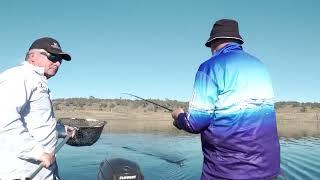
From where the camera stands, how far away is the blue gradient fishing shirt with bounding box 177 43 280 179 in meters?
3.96

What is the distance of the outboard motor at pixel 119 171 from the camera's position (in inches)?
324

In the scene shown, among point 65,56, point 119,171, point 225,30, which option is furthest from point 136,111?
point 225,30

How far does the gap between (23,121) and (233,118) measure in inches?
77.5

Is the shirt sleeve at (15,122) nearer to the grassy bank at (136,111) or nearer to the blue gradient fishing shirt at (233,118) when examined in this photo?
the blue gradient fishing shirt at (233,118)

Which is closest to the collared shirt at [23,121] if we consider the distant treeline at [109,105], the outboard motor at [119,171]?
the outboard motor at [119,171]

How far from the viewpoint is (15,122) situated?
3.92 meters

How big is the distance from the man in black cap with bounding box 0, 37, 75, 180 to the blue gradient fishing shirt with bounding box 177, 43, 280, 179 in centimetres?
140

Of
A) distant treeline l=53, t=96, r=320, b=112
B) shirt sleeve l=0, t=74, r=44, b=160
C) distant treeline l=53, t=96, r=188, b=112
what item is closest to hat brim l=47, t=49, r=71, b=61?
shirt sleeve l=0, t=74, r=44, b=160

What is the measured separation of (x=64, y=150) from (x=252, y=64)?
21.1 metres

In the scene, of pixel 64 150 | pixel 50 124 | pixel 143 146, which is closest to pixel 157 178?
pixel 64 150

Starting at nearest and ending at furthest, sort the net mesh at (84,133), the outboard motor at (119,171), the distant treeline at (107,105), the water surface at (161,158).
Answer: the net mesh at (84,133), the outboard motor at (119,171), the water surface at (161,158), the distant treeline at (107,105)

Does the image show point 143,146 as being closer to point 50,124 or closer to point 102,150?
point 102,150

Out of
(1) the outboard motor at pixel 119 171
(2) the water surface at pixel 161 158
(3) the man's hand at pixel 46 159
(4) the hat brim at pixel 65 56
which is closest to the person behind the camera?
(3) the man's hand at pixel 46 159

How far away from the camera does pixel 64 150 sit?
78.9ft
